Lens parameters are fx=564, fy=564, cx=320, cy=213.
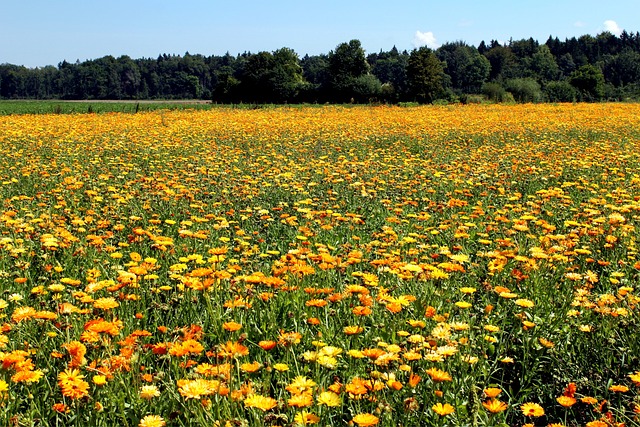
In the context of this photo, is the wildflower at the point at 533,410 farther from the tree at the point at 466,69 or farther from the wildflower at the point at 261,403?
the tree at the point at 466,69

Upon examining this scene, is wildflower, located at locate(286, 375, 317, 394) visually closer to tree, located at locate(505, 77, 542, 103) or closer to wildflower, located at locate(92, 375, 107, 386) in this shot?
wildflower, located at locate(92, 375, 107, 386)

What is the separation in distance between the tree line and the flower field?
30.2 m

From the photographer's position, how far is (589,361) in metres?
2.54

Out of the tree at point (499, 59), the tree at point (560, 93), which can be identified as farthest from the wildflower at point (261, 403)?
the tree at point (499, 59)

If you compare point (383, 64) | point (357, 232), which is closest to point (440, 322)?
point (357, 232)

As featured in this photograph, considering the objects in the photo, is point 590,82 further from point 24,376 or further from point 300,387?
point 24,376

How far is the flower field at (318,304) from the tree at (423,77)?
37737 millimetres

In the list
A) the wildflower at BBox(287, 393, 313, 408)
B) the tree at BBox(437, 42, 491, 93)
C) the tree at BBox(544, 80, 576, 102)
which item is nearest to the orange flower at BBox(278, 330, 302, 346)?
the wildflower at BBox(287, 393, 313, 408)

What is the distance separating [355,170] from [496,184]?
5.67 feet

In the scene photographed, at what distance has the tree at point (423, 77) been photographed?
4384cm

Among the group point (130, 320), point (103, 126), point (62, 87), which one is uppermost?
point (62, 87)

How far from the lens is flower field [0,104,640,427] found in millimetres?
1899

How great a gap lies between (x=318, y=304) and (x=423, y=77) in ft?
147

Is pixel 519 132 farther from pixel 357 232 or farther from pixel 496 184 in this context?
pixel 357 232
